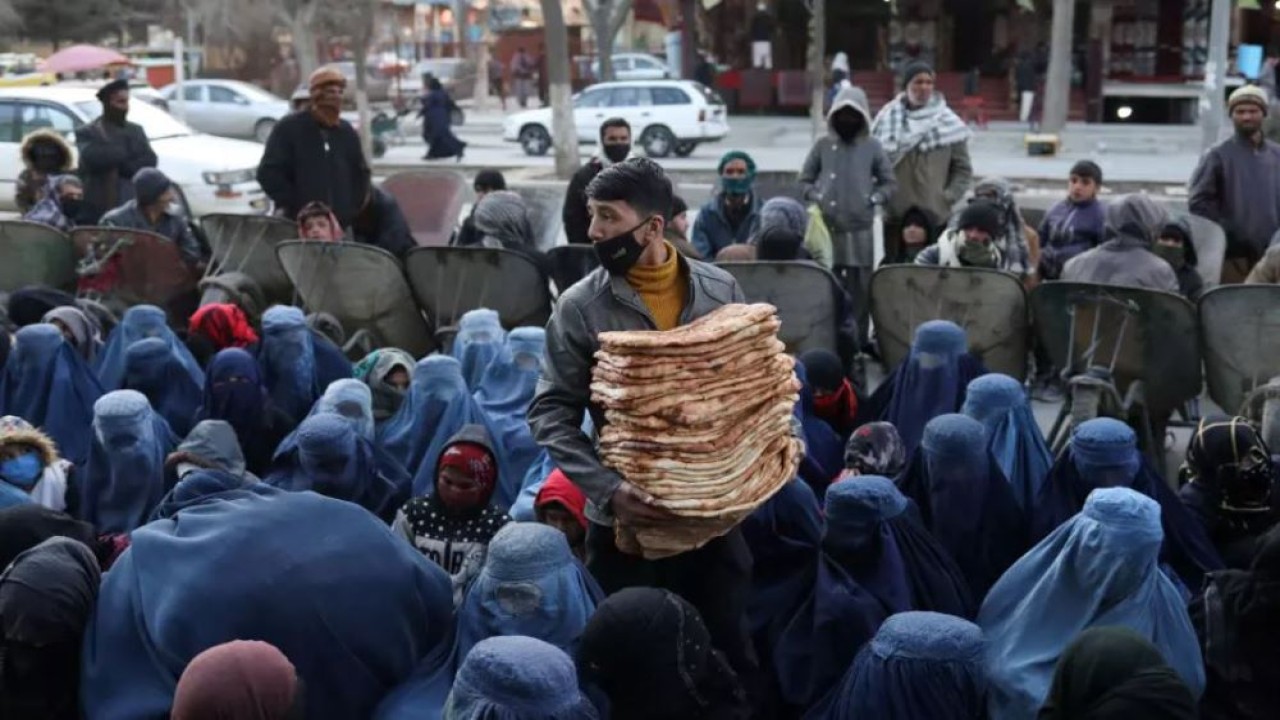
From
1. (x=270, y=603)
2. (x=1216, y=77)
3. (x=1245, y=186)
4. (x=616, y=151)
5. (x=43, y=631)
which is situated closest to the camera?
(x=270, y=603)

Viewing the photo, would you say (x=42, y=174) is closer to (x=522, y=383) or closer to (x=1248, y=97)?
(x=522, y=383)

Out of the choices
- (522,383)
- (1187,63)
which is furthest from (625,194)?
(1187,63)

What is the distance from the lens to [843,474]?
15.6ft

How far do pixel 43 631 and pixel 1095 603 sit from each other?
2350mm

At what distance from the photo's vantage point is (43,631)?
135 inches

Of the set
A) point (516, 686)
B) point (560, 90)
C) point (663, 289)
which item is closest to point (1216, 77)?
point (560, 90)

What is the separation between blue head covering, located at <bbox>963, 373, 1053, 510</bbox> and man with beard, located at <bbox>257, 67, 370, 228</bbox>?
3928 millimetres

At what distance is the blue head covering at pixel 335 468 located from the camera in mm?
4848

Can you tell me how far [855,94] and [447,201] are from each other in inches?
99.3

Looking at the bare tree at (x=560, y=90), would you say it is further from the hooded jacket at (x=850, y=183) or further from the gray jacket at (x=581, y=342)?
the gray jacket at (x=581, y=342)

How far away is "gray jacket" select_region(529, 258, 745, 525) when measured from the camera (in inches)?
136

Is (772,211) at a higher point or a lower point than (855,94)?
lower

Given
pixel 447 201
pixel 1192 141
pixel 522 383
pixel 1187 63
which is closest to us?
pixel 522 383

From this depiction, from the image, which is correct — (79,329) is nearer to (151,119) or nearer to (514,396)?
(514,396)
